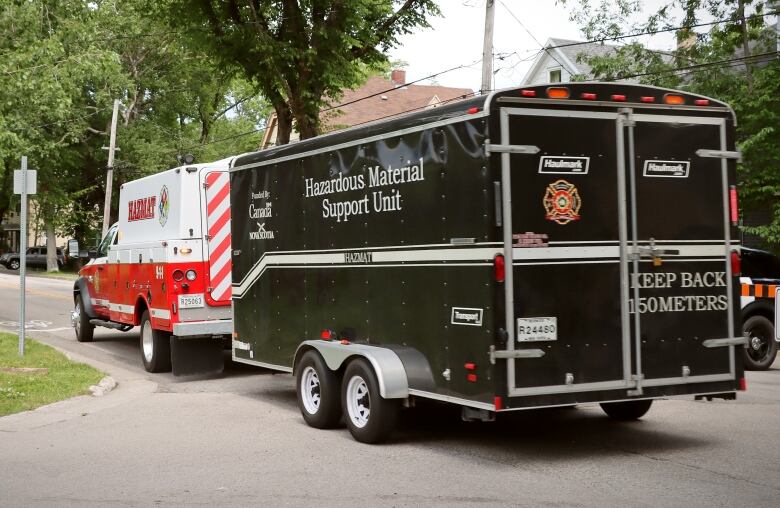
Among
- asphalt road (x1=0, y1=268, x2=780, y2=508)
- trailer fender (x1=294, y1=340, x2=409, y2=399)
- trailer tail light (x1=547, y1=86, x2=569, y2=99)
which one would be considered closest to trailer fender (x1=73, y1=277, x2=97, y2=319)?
asphalt road (x1=0, y1=268, x2=780, y2=508)

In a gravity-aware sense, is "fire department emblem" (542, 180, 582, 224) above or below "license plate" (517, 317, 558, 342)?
above

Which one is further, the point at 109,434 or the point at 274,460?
the point at 109,434

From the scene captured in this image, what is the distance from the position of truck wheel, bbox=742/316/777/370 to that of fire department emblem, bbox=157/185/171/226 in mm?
8330

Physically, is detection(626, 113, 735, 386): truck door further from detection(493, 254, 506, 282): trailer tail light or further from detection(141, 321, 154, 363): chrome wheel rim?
detection(141, 321, 154, 363): chrome wheel rim

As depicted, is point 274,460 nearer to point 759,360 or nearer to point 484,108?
point 484,108

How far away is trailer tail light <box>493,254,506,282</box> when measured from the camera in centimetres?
725

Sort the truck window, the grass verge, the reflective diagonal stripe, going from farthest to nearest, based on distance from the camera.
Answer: the truck window, the reflective diagonal stripe, the grass verge

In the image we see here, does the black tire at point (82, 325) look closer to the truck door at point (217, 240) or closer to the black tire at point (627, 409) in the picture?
the truck door at point (217, 240)

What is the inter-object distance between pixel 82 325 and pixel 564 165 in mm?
12713

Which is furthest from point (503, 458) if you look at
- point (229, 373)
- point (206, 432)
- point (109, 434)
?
point (229, 373)

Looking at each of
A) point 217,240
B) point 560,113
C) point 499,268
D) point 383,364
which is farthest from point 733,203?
point 217,240

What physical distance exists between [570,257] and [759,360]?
297 inches

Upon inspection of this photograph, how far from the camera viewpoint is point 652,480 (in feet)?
22.8

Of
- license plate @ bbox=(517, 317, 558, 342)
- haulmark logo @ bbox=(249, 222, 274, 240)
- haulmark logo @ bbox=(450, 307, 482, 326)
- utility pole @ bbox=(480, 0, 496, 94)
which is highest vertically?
utility pole @ bbox=(480, 0, 496, 94)
